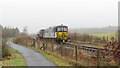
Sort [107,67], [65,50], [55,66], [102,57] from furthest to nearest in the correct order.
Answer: [65,50] → [55,66] → [102,57] → [107,67]

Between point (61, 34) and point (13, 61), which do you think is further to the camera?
point (61, 34)

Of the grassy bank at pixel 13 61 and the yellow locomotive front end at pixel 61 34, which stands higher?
the yellow locomotive front end at pixel 61 34

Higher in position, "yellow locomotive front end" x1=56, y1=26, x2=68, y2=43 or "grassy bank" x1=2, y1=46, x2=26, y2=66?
"yellow locomotive front end" x1=56, y1=26, x2=68, y2=43

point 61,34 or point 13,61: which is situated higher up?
point 61,34

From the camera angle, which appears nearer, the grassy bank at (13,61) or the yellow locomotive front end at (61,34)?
the grassy bank at (13,61)

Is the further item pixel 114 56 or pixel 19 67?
pixel 19 67

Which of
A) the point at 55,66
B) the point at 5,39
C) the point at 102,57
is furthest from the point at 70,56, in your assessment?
the point at 5,39

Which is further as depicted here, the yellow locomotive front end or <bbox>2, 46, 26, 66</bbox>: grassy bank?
the yellow locomotive front end

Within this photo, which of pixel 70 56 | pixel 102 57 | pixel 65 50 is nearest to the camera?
pixel 102 57

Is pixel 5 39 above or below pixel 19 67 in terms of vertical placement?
above

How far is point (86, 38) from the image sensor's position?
33.2 meters

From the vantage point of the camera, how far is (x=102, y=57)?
8.78 metres

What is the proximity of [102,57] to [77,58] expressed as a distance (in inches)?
89.2

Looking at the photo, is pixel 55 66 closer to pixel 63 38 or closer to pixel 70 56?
pixel 70 56
